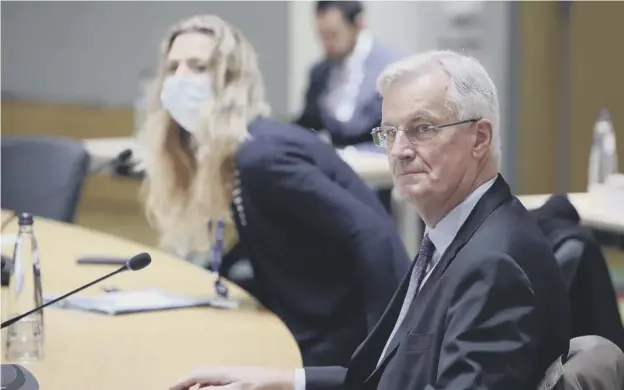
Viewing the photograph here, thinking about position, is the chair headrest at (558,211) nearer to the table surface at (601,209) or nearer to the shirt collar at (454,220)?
the shirt collar at (454,220)

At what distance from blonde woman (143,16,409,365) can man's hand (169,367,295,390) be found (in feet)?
2.09

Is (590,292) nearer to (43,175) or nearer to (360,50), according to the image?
(43,175)

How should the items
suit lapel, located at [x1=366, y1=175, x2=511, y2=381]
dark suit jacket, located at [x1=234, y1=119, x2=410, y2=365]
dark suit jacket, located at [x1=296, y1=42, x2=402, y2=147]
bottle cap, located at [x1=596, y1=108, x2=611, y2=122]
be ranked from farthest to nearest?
dark suit jacket, located at [x1=296, y1=42, x2=402, y2=147] < bottle cap, located at [x1=596, y1=108, x2=611, y2=122] < dark suit jacket, located at [x1=234, y1=119, x2=410, y2=365] < suit lapel, located at [x1=366, y1=175, x2=511, y2=381]

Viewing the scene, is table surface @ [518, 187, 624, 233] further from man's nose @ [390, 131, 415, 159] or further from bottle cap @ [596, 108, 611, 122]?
man's nose @ [390, 131, 415, 159]

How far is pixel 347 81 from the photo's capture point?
500 cm

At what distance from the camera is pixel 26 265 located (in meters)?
1.86

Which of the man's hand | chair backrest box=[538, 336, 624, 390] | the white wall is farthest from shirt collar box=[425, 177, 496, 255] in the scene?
the white wall

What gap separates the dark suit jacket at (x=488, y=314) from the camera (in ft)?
3.99

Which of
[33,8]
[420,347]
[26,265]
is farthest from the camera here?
[33,8]

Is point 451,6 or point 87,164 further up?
point 451,6

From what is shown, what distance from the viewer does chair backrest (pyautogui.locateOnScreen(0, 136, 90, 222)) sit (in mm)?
3354

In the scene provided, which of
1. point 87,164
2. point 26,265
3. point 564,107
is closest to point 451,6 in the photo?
point 564,107

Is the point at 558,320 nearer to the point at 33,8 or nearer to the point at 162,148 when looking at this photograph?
the point at 162,148

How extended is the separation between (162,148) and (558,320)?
1282mm
